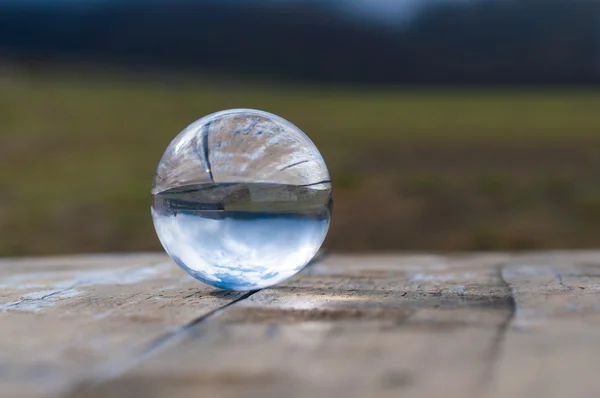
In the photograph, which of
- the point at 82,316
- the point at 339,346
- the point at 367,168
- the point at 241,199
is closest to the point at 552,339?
the point at 339,346

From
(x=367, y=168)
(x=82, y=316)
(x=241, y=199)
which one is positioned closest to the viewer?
(x=82, y=316)

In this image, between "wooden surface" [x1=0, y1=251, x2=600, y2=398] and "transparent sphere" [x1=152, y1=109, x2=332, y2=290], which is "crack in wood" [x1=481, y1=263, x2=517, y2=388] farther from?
"transparent sphere" [x1=152, y1=109, x2=332, y2=290]

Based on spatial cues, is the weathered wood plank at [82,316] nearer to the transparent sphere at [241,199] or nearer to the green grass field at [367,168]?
the transparent sphere at [241,199]

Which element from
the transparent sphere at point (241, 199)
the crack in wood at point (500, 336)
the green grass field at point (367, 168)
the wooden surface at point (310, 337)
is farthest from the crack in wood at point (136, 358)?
the green grass field at point (367, 168)

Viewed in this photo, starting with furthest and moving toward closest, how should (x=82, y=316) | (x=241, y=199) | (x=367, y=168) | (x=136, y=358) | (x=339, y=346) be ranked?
(x=367, y=168)
(x=241, y=199)
(x=82, y=316)
(x=339, y=346)
(x=136, y=358)

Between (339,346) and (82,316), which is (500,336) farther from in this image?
(82,316)

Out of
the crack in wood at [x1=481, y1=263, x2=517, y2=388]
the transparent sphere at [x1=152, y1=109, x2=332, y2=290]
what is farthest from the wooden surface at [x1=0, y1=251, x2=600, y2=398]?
the transparent sphere at [x1=152, y1=109, x2=332, y2=290]

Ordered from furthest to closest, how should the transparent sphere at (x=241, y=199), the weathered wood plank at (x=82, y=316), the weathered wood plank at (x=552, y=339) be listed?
the transparent sphere at (x=241, y=199)
the weathered wood plank at (x=82, y=316)
the weathered wood plank at (x=552, y=339)

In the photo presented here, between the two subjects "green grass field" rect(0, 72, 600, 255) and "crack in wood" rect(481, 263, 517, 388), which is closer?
"crack in wood" rect(481, 263, 517, 388)
